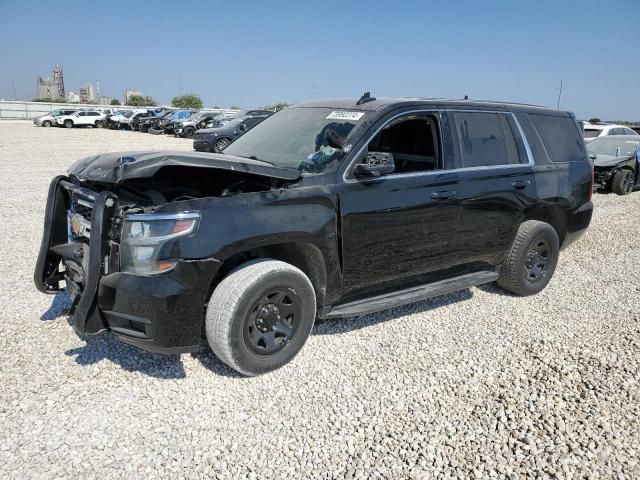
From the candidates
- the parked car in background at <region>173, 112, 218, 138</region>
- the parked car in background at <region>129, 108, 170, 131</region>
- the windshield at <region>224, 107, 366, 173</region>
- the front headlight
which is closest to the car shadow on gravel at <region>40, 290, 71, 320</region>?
the front headlight

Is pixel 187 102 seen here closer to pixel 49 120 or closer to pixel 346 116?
pixel 49 120

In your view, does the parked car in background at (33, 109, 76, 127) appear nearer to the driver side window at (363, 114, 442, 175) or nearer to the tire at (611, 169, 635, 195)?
the tire at (611, 169, 635, 195)

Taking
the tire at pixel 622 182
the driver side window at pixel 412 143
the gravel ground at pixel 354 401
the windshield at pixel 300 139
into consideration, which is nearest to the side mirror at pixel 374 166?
the windshield at pixel 300 139

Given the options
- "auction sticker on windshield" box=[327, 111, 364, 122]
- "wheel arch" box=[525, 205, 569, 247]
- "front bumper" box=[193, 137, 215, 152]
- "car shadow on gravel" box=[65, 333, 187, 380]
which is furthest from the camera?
"front bumper" box=[193, 137, 215, 152]

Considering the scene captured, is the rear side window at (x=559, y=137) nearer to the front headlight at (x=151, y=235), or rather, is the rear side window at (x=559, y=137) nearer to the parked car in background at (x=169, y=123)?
the front headlight at (x=151, y=235)

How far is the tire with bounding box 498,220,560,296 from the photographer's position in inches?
200

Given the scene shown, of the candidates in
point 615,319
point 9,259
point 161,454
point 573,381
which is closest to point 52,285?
point 161,454

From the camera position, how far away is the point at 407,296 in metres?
4.17

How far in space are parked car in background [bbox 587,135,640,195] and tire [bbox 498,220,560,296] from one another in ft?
25.9

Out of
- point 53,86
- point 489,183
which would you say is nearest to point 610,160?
point 489,183

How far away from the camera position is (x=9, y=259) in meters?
6.08

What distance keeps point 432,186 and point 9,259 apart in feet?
16.3

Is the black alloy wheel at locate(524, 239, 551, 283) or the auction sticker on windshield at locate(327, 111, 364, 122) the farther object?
the black alloy wheel at locate(524, 239, 551, 283)

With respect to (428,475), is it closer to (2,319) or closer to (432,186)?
(432,186)
